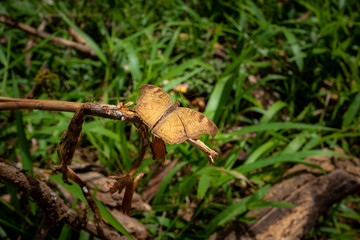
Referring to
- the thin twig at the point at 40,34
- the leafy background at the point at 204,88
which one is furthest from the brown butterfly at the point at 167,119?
the thin twig at the point at 40,34

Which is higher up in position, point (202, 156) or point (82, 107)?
point (82, 107)

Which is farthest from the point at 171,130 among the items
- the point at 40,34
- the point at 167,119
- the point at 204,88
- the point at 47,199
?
the point at 40,34

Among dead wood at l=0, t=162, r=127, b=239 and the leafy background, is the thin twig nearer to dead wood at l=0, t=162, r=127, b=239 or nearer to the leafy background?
the leafy background

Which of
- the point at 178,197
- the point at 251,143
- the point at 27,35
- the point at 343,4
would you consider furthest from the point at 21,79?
the point at 343,4

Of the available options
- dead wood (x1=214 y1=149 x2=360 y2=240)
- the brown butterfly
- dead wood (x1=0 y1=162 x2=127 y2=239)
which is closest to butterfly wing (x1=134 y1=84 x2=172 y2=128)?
the brown butterfly

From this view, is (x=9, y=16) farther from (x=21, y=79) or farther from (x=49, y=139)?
(x=49, y=139)

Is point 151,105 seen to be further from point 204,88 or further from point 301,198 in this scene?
point 204,88
